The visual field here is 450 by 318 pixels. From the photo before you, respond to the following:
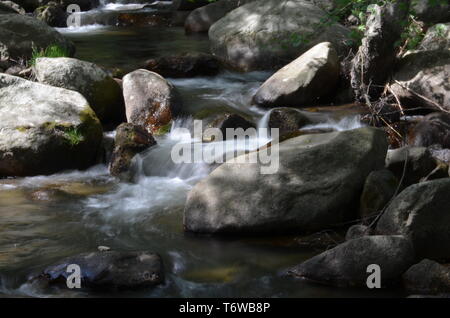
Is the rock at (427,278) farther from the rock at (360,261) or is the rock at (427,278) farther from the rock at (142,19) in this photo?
the rock at (142,19)

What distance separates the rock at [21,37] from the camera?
10188 millimetres

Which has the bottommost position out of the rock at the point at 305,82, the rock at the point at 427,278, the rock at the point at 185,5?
the rock at the point at 427,278

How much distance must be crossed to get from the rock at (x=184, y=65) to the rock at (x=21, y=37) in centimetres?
158

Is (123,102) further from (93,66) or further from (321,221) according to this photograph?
(321,221)

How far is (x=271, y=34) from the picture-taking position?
11.0 metres

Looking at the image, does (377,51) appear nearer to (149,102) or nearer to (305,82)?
(305,82)

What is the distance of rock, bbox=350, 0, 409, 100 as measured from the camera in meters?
8.73

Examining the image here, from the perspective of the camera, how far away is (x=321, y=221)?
5.75 metres

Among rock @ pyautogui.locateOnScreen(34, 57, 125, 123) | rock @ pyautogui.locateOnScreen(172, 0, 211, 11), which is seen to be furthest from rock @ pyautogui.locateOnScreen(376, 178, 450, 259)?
rock @ pyautogui.locateOnScreen(172, 0, 211, 11)

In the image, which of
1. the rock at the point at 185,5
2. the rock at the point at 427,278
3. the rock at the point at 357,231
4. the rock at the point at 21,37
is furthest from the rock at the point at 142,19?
the rock at the point at 427,278

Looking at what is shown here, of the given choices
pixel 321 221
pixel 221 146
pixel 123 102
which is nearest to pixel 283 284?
pixel 321 221

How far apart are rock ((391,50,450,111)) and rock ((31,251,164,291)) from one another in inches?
200

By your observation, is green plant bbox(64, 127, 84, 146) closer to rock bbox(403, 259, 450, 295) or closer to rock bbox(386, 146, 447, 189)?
rock bbox(386, 146, 447, 189)
